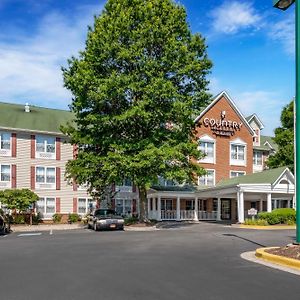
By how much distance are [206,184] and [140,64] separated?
18.1m

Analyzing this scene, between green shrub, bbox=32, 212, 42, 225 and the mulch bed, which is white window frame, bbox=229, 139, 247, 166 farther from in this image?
the mulch bed

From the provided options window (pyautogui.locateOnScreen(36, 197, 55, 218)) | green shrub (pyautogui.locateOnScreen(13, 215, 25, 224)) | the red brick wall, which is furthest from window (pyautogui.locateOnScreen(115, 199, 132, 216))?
green shrub (pyautogui.locateOnScreen(13, 215, 25, 224))

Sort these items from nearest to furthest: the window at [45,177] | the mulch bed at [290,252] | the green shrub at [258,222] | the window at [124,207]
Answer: the mulch bed at [290,252] < the green shrub at [258,222] < the window at [45,177] < the window at [124,207]

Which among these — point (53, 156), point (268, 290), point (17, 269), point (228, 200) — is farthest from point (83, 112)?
point (268, 290)

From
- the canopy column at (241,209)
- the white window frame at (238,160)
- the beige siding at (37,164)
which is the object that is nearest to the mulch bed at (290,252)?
the canopy column at (241,209)

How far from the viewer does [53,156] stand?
43.9 metres

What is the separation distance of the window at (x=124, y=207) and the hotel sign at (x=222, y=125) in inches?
441

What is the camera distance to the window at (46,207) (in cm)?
4281

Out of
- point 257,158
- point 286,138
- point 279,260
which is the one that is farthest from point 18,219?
point 279,260

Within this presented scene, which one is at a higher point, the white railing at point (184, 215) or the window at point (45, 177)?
the window at point (45, 177)

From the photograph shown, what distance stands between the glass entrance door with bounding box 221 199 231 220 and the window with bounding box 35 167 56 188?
1701cm

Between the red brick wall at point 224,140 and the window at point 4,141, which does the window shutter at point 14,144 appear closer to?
the window at point 4,141

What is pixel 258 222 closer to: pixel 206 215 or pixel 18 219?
pixel 206 215

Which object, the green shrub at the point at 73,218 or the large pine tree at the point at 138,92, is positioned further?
the green shrub at the point at 73,218
